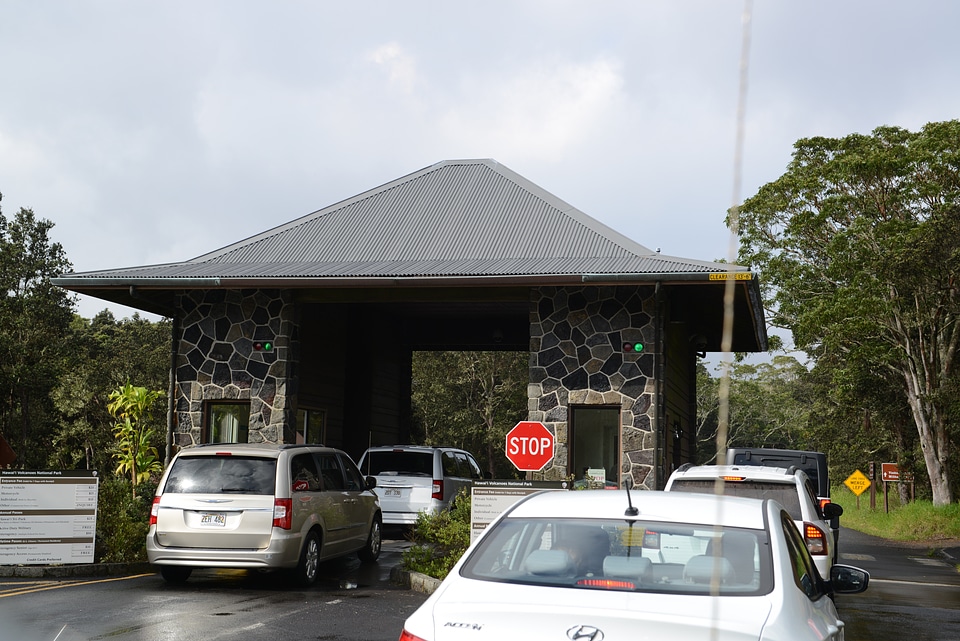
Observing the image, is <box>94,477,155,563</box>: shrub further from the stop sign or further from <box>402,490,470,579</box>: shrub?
the stop sign

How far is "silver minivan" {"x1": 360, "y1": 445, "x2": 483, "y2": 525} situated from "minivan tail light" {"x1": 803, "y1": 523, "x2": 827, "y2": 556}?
9.21 m

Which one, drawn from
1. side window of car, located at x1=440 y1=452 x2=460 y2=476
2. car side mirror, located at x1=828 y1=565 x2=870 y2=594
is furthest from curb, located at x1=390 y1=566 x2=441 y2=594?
car side mirror, located at x1=828 y1=565 x2=870 y2=594

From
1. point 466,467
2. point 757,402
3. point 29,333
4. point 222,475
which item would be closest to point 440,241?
point 466,467

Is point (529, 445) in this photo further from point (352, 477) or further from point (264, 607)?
point (264, 607)

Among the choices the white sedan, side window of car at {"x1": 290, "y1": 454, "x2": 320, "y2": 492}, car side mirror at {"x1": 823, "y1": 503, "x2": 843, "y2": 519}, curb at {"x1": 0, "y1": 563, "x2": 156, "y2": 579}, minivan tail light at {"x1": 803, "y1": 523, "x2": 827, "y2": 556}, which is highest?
the white sedan

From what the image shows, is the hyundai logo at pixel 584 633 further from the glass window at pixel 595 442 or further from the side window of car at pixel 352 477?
the glass window at pixel 595 442

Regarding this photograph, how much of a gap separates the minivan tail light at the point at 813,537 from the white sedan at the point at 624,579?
166 inches

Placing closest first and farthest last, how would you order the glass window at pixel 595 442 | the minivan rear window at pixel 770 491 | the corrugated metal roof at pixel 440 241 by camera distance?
the minivan rear window at pixel 770 491 → the glass window at pixel 595 442 → the corrugated metal roof at pixel 440 241

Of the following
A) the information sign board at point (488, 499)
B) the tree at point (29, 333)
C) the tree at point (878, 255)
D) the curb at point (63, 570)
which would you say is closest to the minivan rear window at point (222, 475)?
the curb at point (63, 570)

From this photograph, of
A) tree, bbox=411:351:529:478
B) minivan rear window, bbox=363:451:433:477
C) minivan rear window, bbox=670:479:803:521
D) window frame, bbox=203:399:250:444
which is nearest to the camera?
minivan rear window, bbox=670:479:803:521

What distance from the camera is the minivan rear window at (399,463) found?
1827cm

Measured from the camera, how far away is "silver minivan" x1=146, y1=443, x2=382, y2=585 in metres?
11.5

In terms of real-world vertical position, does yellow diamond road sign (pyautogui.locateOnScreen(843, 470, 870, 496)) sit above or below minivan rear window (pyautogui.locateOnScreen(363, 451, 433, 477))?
below

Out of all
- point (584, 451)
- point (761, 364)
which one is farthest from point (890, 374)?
point (761, 364)
